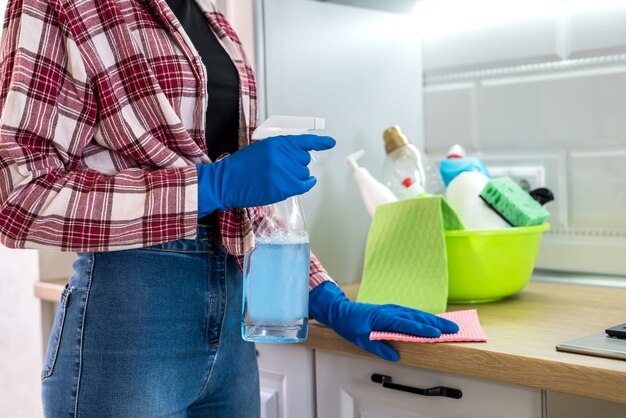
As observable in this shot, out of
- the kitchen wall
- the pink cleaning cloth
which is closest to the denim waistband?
the pink cleaning cloth

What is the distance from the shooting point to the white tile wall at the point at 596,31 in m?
1.46

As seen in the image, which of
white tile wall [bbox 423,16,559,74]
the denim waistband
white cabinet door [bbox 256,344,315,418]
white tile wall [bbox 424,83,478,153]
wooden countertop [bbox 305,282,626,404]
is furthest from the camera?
A: white tile wall [bbox 424,83,478,153]

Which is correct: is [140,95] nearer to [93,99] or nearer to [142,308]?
[93,99]

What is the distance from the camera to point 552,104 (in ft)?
5.09

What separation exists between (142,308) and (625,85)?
3.27 feet

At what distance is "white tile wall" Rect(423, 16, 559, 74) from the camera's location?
156 cm

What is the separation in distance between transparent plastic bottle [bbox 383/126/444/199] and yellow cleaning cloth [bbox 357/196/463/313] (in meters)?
0.17

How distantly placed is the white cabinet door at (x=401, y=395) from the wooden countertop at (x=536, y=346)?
0.11ft

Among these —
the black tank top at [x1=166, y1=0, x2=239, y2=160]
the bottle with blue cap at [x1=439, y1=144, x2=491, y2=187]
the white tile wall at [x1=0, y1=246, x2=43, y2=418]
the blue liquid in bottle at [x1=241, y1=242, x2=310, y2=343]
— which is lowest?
the white tile wall at [x1=0, y1=246, x2=43, y2=418]

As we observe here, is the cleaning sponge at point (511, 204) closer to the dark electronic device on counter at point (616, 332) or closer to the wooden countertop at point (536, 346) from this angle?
the wooden countertop at point (536, 346)

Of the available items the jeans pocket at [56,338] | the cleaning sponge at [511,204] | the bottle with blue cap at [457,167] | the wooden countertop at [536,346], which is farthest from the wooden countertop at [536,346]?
the jeans pocket at [56,338]

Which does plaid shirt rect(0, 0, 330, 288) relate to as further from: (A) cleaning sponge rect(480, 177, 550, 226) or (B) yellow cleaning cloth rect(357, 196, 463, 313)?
(A) cleaning sponge rect(480, 177, 550, 226)

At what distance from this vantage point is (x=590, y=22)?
1.50m

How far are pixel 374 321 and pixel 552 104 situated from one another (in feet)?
2.30
